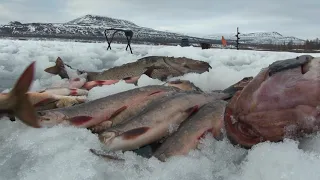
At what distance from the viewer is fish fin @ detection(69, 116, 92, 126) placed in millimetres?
3230

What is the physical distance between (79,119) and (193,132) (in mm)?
1030

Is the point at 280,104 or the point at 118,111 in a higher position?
the point at 280,104

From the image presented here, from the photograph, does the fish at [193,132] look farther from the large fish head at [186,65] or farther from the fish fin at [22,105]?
the large fish head at [186,65]

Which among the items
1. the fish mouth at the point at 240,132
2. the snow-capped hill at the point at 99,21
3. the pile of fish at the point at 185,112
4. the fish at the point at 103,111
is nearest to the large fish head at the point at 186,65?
the pile of fish at the point at 185,112

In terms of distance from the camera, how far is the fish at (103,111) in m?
3.21

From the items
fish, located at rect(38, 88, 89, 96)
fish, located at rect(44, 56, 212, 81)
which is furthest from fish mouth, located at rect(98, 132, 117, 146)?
fish, located at rect(44, 56, 212, 81)

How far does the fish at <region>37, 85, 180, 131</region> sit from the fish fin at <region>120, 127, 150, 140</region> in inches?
19.9

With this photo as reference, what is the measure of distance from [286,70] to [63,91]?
2.92 metres

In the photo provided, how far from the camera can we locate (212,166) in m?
2.35

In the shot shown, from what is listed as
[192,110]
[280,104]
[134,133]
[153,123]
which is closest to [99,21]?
[192,110]

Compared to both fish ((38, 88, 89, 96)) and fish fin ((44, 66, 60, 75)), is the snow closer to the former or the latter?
fish ((38, 88, 89, 96))

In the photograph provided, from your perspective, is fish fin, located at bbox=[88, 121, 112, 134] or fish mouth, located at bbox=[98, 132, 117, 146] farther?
fish fin, located at bbox=[88, 121, 112, 134]

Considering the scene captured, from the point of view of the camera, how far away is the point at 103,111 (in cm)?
340

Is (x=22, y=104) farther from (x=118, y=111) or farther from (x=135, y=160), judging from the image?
(x=118, y=111)
